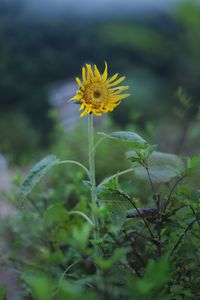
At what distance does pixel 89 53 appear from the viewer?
455 centimetres

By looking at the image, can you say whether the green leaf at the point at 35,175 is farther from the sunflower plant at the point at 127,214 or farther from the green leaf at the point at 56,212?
the green leaf at the point at 56,212

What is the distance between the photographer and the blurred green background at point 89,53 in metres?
4.04

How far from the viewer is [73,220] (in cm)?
123

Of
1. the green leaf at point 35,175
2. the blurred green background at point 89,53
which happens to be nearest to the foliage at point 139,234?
the green leaf at point 35,175

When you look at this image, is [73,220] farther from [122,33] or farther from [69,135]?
[122,33]

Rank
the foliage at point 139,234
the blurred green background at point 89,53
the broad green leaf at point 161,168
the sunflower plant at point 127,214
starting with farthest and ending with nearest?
the blurred green background at point 89,53, the broad green leaf at point 161,168, the sunflower plant at point 127,214, the foliage at point 139,234

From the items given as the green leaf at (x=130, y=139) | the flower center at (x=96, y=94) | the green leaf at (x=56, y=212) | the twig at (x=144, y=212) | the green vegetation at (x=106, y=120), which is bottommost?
the twig at (x=144, y=212)

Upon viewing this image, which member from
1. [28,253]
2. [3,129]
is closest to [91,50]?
[3,129]

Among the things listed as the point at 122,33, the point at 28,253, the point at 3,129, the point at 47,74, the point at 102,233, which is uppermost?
the point at 122,33

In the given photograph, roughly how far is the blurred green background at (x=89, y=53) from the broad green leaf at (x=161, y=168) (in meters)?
2.82

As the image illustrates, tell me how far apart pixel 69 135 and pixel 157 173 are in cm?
124

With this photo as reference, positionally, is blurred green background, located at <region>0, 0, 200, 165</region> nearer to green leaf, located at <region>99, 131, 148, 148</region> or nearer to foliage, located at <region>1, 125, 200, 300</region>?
foliage, located at <region>1, 125, 200, 300</region>

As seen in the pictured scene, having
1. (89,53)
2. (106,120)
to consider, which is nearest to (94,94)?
(106,120)

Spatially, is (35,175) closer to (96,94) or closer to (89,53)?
(96,94)
